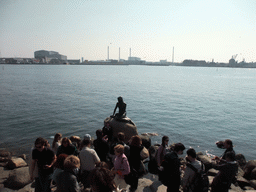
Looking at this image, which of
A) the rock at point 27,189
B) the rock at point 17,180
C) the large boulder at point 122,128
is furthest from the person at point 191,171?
the large boulder at point 122,128

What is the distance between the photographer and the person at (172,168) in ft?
16.5

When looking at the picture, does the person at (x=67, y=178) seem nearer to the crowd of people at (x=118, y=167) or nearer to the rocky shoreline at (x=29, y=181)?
the crowd of people at (x=118, y=167)

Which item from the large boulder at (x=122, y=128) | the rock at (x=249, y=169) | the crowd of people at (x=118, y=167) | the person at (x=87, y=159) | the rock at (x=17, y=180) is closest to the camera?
the crowd of people at (x=118, y=167)

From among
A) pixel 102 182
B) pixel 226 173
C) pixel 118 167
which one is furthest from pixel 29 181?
pixel 226 173

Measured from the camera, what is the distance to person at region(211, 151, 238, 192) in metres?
5.02

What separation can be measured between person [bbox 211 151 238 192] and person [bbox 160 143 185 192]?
115 cm

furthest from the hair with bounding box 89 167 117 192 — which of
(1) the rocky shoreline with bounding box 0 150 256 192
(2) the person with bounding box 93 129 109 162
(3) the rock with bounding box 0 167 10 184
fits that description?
(3) the rock with bounding box 0 167 10 184

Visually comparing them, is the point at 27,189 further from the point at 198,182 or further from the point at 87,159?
the point at 198,182

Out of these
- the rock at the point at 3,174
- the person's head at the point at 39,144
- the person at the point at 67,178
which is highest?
the person's head at the point at 39,144

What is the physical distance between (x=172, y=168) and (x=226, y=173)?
4.97 feet

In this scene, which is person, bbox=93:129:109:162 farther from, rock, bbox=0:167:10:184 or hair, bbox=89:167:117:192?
rock, bbox=0:167:10:184

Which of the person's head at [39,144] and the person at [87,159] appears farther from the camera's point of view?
the person at [87,159]

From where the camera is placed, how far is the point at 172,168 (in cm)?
513

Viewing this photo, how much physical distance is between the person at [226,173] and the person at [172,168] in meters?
1.15
